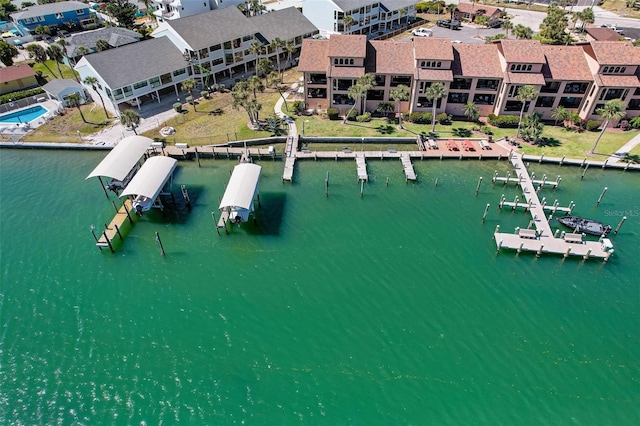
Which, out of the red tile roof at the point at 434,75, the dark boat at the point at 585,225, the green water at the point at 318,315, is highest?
the red tile roof at the point at 434,75

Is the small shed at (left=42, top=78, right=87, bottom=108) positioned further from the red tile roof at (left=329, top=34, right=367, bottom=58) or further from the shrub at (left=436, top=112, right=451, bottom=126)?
the shrub at (left=436, top=112, right=451, bottom=126)

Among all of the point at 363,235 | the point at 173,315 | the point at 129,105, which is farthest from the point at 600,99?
the point at 129,105

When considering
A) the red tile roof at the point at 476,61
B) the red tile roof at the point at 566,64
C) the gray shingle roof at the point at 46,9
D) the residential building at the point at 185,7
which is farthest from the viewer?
the gray shingle roof at the point at 46,9

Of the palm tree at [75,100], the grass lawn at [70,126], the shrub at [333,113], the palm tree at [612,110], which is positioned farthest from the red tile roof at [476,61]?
the palm tree at [75,100]

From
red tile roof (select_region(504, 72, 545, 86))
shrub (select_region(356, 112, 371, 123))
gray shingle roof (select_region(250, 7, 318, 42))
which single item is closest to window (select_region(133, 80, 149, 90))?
gray shingle roof (select_region(250, 7, 318, 42))

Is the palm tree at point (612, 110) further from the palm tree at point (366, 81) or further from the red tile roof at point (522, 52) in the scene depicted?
the palm tree at point (366, 81)

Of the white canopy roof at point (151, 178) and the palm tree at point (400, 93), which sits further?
the palm tree at point (400, 93)
